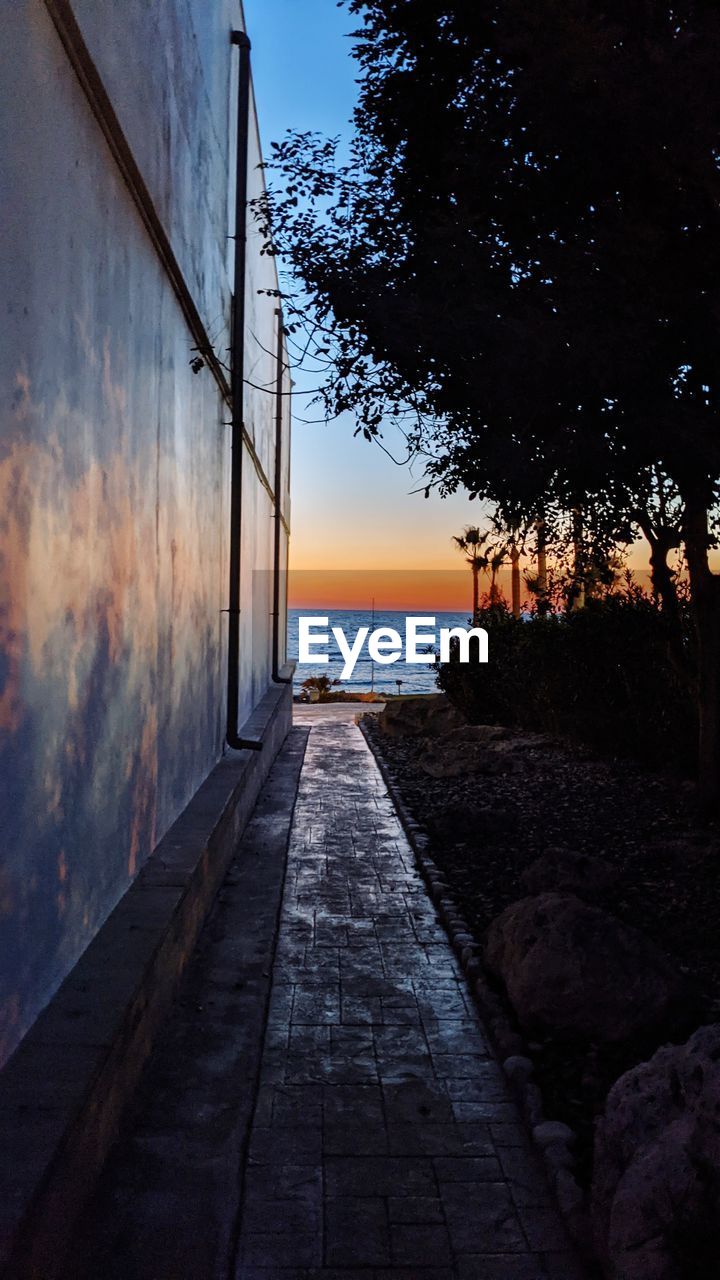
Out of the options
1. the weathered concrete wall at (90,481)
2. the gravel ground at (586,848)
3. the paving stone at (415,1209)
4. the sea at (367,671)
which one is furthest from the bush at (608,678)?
the sea at (367,671)

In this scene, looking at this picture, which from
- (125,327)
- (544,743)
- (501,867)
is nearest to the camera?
(125,327)

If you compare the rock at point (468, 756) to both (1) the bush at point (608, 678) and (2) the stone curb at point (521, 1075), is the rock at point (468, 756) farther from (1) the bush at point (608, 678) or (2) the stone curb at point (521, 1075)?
(2) the stone curb at point (521, 1075)

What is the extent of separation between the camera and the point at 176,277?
5.72 meters

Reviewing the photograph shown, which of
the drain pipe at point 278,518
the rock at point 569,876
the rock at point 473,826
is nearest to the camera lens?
the rock at point 569,876

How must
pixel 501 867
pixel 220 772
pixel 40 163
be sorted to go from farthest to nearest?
pixel 220 772
pixel 501 867
pixel 40 163

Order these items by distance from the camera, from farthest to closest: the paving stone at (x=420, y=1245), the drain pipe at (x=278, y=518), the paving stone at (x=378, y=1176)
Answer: the drain pipe at (x=278, y=518) < the paving stone at (x=378, y=1176) < the paving stone at (x=420, y=1245)

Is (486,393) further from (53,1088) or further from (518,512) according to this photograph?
(53,1088)

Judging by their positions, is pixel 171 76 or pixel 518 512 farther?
pixel 518 512

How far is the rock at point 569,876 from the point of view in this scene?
19.3 feet

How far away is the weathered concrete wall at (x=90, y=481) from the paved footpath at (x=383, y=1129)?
0.99 meters

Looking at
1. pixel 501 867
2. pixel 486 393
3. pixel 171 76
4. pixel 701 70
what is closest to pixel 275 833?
pixel 501 867

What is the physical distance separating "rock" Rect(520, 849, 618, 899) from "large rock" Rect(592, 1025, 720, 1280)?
2.79 m

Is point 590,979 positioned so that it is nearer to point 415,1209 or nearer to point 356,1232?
point 415,1209

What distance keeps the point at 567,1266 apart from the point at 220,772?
18.0 feet
